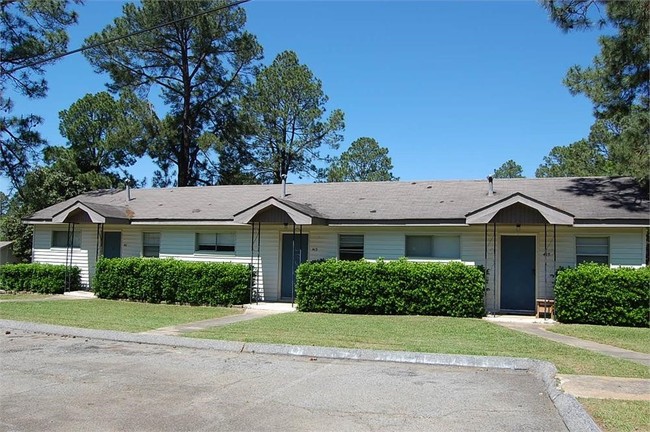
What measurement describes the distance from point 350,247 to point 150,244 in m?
8.09

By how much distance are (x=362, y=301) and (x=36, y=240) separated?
14943mm

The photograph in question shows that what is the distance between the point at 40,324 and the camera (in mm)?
12414

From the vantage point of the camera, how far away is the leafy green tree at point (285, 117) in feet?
121

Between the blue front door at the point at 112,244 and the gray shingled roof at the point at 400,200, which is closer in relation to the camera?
the gray shingled roof at the point at 400,200

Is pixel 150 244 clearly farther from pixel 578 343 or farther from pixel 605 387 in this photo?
pixel 605 387

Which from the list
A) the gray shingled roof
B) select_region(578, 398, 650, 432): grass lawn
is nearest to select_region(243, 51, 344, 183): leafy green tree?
the gray shingled roof

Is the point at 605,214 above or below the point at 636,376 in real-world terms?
above

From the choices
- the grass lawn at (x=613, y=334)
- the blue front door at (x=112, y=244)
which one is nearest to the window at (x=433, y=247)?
the grass lawn at (x=613, y=334)

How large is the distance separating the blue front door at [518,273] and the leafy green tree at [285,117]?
23.0 meters

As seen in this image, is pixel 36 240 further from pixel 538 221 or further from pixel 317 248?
pixel 538 221

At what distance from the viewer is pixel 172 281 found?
18578 millimetres

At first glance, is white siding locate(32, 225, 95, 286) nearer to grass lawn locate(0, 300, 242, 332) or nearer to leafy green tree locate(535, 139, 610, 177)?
grass lawn locate(0, 300, 242, 332)

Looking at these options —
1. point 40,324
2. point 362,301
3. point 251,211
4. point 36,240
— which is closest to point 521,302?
point 362,301

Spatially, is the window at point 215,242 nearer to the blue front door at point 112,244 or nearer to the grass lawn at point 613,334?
the blue front door at point 112,244
